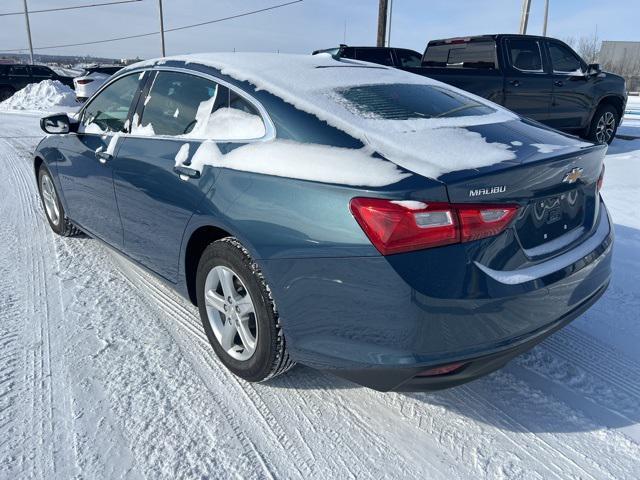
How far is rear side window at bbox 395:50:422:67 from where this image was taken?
36.9ft

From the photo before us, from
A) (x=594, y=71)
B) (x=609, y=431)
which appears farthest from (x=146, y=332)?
(x=594, y=71)

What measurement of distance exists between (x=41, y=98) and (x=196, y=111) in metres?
19.1

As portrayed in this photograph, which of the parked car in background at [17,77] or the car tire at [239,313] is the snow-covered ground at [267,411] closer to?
the car tire at [239,313]

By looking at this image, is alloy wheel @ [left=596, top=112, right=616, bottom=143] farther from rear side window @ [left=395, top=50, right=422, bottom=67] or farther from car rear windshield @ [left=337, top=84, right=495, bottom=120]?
car rear windshield @ [left=337, top=84, right=495, bottom=120]

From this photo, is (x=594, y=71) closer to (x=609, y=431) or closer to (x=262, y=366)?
(x=609, y=431)

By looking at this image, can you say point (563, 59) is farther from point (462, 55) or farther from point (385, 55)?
point (385, 55)

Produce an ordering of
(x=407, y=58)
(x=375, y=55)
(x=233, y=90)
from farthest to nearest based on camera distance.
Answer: (x=407, y=58) → (x=375, y=55) → (x=233, y=90)

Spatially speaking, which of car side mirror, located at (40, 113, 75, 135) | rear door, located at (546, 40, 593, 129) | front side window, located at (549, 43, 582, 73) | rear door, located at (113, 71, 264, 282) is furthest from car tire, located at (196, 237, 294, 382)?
front side window, located at (549, 43, 582, 73)

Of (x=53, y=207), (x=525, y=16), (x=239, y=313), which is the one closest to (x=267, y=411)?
(x=239, y=313)

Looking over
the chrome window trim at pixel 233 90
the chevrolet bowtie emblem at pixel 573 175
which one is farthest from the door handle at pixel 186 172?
the chevrolet bowtie emblem at pixel 573 175

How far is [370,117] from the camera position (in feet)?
7.89

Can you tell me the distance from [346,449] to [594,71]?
8.91 meters

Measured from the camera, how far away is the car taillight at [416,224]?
1.86 m

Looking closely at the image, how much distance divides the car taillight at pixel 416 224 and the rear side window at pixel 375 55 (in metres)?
9.37
